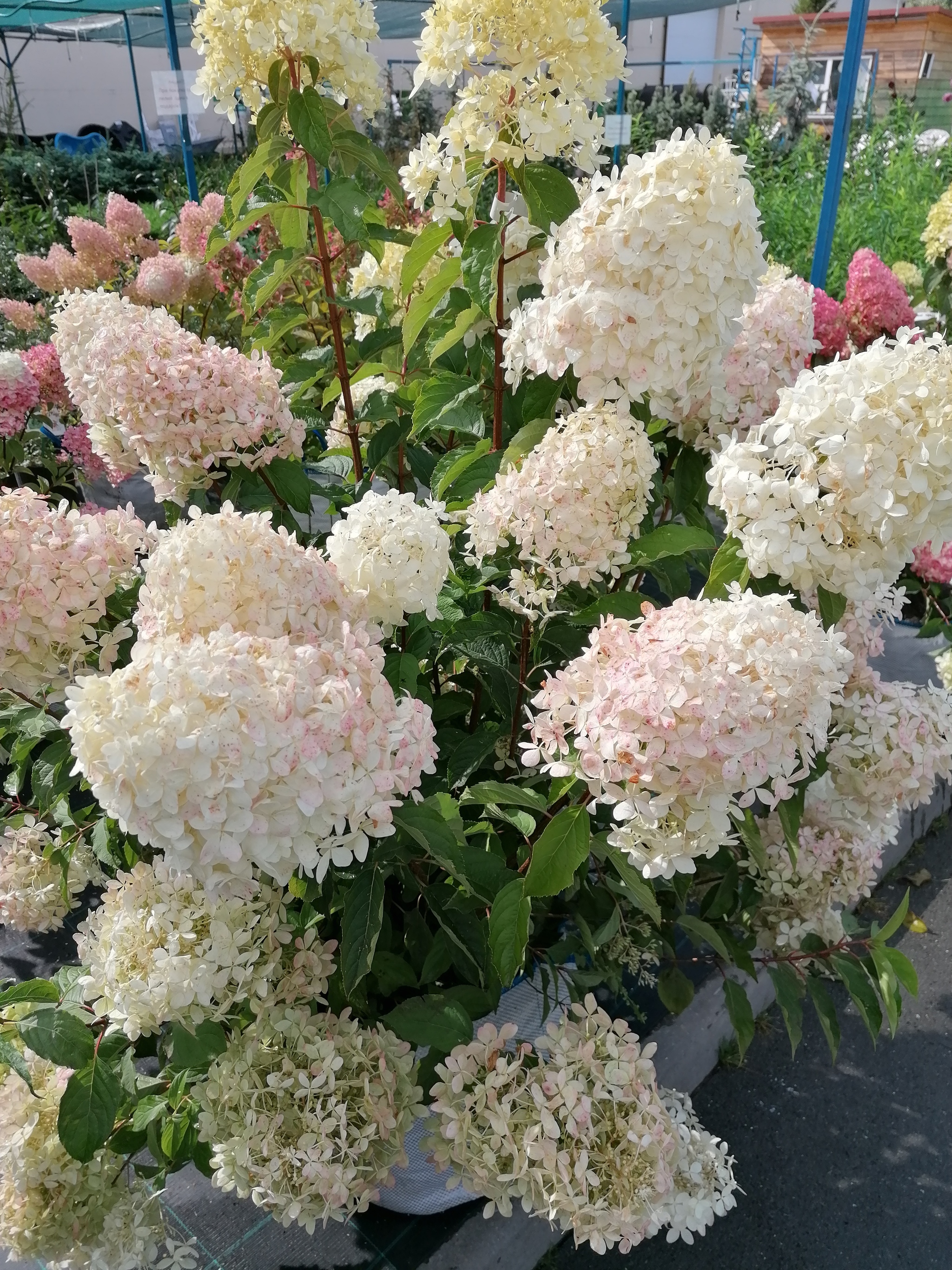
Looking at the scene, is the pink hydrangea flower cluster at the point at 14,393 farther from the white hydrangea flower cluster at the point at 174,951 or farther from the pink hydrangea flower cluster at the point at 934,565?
the pink hydrangea flower cluster at the point at 934,565

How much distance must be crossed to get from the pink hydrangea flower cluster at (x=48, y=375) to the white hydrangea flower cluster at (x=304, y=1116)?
2.09 metres

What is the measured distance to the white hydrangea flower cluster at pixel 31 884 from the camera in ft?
6.09

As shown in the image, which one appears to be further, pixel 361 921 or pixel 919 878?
pixel 919 878

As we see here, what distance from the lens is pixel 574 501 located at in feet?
3.68

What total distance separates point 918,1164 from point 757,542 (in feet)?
5.06

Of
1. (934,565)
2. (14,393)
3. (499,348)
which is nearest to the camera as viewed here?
(499,348)

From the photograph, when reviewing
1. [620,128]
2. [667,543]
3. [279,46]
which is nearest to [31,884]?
[667,543]

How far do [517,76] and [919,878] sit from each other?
2.33 metres

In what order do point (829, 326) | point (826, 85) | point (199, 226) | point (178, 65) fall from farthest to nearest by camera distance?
point (826, 85) → point (178, 65) → point (199, 226) → point (829, 326)

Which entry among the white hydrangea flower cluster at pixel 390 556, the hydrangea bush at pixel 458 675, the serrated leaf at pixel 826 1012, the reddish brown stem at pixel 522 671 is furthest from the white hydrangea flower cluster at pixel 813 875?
the white hydrangea flower cluster at pixel 390 556

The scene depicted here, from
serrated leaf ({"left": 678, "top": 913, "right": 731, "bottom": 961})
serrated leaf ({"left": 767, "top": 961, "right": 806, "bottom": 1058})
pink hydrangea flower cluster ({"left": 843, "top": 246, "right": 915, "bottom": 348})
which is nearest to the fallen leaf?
serrated leaf ({"left": 767, "top": 961, "right": 806, "bottom": 1058})

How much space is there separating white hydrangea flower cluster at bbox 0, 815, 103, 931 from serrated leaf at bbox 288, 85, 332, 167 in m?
1.32

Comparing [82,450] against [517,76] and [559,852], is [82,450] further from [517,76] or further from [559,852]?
[559,852]

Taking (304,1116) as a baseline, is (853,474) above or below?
above
